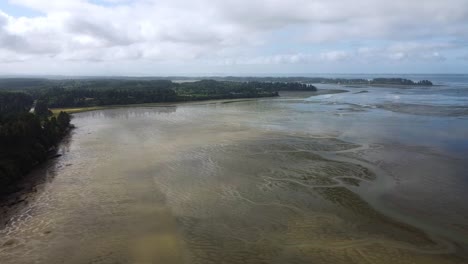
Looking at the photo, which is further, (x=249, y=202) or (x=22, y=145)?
(x=22, y=145)

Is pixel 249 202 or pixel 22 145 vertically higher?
pixel 22 145

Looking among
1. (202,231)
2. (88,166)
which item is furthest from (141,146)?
(202,231)

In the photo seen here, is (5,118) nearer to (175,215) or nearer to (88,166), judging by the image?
(88,166)

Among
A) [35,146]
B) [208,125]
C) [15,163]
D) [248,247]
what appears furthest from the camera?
[208,125]

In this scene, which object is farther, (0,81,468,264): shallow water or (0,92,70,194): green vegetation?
(0,92,70,194): green vegetation

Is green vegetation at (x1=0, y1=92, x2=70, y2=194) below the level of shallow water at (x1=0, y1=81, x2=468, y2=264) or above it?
above

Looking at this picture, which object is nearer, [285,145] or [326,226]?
[326,226]

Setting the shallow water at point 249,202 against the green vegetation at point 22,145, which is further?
the green vegetation at point 22,145

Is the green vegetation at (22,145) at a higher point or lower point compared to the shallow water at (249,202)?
higher
